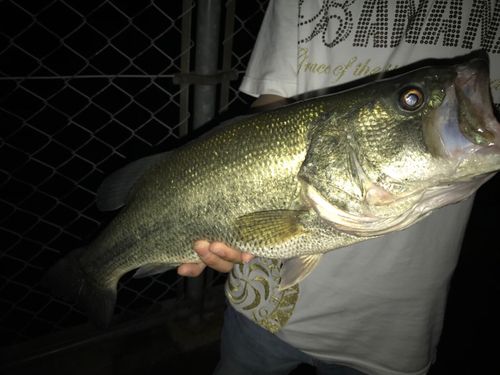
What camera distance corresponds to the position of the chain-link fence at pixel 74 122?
113 inches

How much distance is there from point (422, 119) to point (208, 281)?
101 inches

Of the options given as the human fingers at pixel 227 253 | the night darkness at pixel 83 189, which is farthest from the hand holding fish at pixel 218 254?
the night darkness at pixel 83 189

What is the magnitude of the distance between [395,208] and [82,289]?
1.80 metres

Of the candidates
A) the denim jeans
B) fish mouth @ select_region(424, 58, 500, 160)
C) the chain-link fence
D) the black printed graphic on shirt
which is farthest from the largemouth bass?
the chain-link fence

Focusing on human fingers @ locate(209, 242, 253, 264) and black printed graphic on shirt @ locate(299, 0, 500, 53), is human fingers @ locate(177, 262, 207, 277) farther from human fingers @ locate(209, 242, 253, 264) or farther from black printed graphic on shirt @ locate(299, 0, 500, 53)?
black printed graphic on shirt @ locate(299, 0, 500, 53)

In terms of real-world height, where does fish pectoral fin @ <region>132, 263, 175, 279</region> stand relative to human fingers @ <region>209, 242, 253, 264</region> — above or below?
below

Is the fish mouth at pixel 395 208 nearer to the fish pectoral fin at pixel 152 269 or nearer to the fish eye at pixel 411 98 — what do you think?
the fish eye at pixel 411 98

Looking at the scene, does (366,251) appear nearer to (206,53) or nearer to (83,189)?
(206,53)

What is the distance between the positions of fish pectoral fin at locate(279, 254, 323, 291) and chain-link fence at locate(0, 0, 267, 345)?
1.16 metres

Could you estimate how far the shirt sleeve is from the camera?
63.6 inches

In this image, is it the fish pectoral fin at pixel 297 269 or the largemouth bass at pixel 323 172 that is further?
the fish pectoral fin at pixel 297 269

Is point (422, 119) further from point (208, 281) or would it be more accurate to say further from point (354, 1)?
point (208, 281)

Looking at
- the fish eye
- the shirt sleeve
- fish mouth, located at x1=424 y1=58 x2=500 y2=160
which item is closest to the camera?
fish mouth, located at x1=424 y1=58 x2=500 y2=160

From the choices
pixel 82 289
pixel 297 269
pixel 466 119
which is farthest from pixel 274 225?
pixel 82 289
